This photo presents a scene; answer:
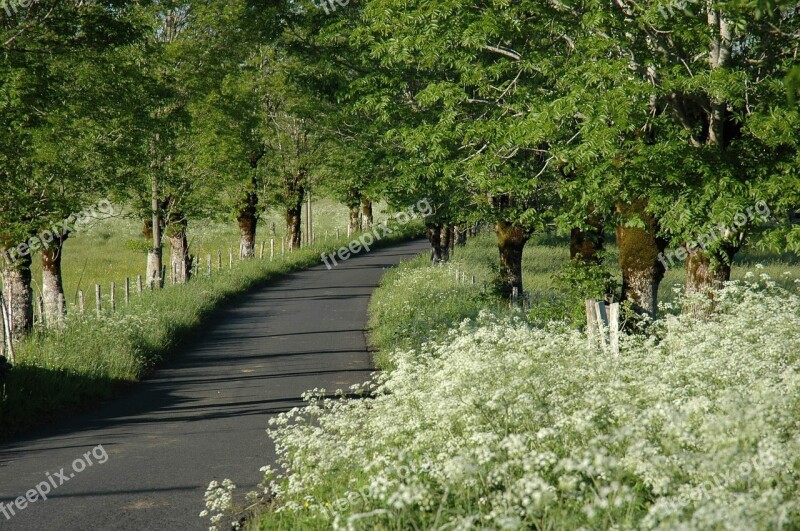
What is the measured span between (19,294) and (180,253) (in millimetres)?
13137

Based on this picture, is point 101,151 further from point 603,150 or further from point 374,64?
point 603,150

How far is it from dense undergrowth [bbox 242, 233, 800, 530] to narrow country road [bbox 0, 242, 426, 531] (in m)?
1.24

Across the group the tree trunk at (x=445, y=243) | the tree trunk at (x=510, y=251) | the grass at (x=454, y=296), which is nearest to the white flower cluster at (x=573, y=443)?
the grass at (x=454, y=296)

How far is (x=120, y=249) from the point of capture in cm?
5738

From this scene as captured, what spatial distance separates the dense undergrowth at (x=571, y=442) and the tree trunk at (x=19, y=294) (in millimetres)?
13335

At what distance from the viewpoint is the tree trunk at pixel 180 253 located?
30.6 meters

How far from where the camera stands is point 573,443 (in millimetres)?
6621

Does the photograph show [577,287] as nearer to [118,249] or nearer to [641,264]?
[641,264]

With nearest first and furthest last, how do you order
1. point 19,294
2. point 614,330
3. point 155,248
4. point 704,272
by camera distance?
1. point 614,330
2. point 704,272
3. point 19,294
4. point 155,248

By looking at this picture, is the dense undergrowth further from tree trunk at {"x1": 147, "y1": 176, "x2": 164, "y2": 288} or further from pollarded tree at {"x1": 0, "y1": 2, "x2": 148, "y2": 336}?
tree trunk at {"x1": 147, "y1": 176, "x2": 164, "y2": 288}

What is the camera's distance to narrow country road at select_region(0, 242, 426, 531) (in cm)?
870

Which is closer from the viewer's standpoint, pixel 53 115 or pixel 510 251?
pixel 53 115

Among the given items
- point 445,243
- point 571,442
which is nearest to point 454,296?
point 445,243

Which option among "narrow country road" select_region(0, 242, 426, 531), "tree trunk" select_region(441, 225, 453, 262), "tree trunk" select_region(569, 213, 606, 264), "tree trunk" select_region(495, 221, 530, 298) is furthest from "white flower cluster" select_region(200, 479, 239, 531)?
"tree trunk" select_region(441, 225, 453, 262)
